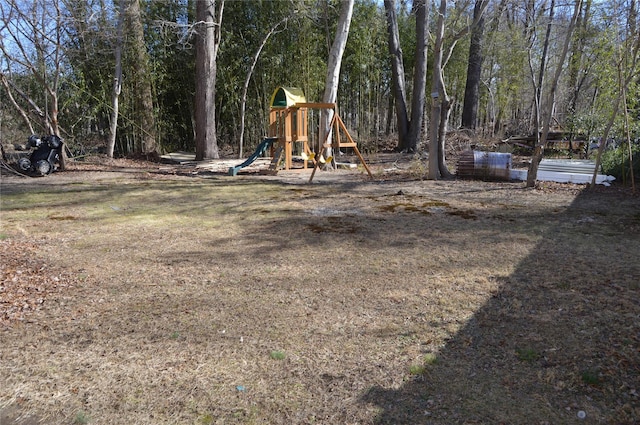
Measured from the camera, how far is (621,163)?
7.75m

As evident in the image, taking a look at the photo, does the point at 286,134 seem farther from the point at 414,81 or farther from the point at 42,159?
the point at 414,81

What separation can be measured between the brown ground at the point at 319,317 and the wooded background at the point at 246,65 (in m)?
4.31

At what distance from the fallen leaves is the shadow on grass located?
2.23m

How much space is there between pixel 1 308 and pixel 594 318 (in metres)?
3.56

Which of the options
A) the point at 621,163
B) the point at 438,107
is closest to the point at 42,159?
the point at 438,107

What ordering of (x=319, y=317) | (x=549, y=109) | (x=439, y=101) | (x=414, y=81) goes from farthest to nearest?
(x=414, y=81)
(x=439, y=101)
(x=549, y=109)
(x=319, y=317)

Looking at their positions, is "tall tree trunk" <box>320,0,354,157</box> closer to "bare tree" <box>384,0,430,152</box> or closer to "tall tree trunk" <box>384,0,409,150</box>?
"bare tree" <box>384,0,430,152</box>

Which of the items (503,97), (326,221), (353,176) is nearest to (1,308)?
(326,221)

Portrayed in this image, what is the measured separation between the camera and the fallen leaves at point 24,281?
2.81 metres

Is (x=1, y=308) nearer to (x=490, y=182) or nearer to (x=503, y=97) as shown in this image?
(x=490, y=182)

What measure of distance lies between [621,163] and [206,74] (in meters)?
9.17

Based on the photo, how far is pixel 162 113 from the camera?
13812 mm

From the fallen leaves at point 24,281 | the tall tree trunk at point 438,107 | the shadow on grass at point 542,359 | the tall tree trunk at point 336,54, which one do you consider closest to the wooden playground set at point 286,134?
the tall tree trunk at point 336,54

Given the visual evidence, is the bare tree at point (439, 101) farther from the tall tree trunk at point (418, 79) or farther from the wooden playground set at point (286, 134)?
the tall tree trunk at point (418, 79)
